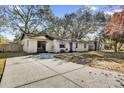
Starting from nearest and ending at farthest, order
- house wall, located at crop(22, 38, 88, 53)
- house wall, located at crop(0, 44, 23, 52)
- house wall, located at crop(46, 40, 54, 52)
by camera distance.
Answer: house wall, located at crop(22, 38, 88, 53) < house wall, located at crop(0, 44, 23, 52) < house wall, located at crop(46, 40, 54, 52)

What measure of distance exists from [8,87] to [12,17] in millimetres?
23273

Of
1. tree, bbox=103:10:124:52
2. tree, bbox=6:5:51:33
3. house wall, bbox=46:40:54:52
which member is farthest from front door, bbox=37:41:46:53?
tree, bbox=103:10:124:52

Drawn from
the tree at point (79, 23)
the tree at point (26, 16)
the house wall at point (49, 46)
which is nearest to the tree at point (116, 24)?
the house wall at point (49, 46)

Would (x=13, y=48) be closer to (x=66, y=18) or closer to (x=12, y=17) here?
(x=12, y=17)

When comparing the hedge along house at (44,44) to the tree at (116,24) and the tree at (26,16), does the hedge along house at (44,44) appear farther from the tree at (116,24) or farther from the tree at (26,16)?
the tree at (26,16)

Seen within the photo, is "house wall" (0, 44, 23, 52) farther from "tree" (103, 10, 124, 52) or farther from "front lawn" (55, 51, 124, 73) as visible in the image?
"tree" (103, 10, 124, 52)

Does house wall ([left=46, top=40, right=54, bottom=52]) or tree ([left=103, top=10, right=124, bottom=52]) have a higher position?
tree ([left=103, top=10, right=124, bottom=52])

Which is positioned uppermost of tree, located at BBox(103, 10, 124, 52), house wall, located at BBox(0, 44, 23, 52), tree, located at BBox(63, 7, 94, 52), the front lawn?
tree, located at BBox(63, 7, 94, 52)

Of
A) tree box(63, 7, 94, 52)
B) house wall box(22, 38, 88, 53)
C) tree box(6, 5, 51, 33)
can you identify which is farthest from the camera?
tree box(63, 7, 94, 52)

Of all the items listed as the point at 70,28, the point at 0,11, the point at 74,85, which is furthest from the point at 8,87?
the point at 70,28

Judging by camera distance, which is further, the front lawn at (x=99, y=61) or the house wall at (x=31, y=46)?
the house wall at (x=31, y=46)

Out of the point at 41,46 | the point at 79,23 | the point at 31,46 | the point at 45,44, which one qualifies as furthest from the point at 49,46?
the point at 79,23

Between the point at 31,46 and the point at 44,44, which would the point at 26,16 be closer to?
the point at 44,44

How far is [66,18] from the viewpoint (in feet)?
100
